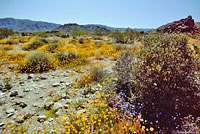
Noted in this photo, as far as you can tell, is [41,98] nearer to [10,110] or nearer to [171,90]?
[10,110]

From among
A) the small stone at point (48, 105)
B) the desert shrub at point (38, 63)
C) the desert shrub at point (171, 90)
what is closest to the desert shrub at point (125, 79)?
the desert shrub at point (171, 90)

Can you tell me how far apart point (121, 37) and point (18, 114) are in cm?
1954

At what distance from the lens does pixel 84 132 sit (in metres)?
2.13

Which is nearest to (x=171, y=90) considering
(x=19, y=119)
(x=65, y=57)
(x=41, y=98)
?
(x=19, y=119)

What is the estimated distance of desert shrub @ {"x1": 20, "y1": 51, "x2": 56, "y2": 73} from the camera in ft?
18.5

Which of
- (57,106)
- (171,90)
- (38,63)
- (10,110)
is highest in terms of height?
(171,90)

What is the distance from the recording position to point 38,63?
5.92 meters

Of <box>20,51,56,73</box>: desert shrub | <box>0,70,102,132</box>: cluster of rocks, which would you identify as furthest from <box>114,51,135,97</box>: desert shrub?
<box>20,51,56,73</box>: desert shrub

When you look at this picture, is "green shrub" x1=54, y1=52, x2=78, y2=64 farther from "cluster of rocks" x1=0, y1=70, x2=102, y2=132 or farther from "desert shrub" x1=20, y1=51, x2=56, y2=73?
"cluster of rocks" x1=0, y1=70, x2=102, y2=132

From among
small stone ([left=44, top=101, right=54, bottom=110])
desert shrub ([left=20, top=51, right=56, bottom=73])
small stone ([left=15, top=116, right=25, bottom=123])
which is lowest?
small stone ([left=15, top=116, right=25, bottom=123])

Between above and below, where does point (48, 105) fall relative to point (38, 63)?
below

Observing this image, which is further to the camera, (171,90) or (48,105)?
(48,105)

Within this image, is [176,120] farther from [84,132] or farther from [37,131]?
[37,131]

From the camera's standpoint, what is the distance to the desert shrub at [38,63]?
565 centimetres
